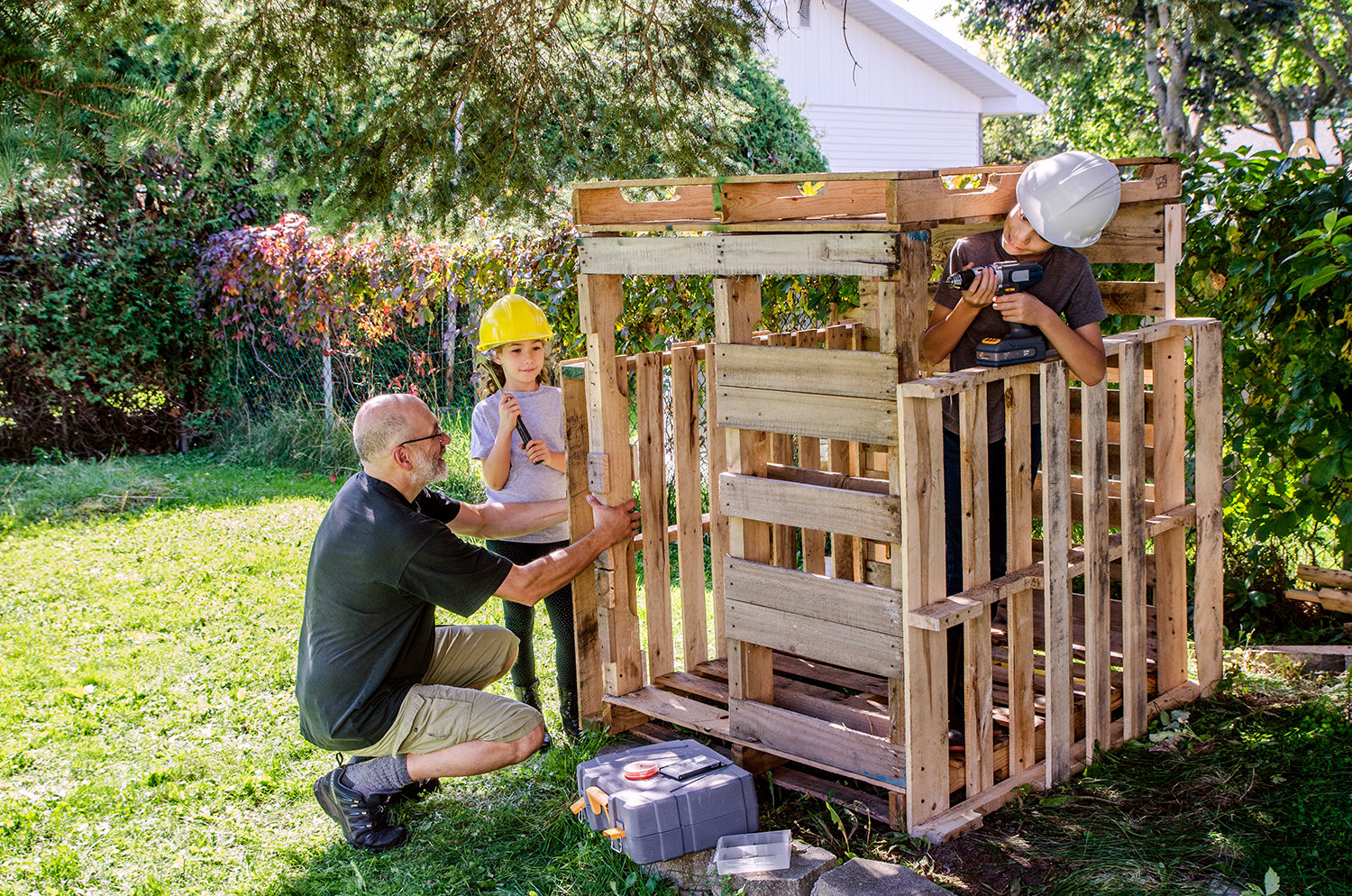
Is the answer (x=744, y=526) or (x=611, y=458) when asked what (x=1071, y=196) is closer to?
(x=744, y=526)

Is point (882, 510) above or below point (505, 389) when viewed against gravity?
below

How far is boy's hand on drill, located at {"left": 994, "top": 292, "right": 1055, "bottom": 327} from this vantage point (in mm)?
3525

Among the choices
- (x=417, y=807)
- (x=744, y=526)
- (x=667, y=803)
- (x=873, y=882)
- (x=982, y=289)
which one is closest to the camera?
(x=873, y=882)

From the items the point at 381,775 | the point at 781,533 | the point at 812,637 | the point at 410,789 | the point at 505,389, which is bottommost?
the point at 410,789

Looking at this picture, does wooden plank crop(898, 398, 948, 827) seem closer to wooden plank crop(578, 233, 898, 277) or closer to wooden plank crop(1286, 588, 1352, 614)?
wooden plank crop(578, 233, 898, 277)

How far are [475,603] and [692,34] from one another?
312 centimetres

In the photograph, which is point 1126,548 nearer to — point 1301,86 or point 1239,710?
point 1239,710

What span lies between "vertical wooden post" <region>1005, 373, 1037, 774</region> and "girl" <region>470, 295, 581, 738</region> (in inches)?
68.6

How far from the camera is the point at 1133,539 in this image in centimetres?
399

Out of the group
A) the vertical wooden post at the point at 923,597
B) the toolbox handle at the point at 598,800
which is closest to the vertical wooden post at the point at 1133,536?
the vertical wooden post at the point at 923,597

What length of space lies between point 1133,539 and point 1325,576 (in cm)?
174

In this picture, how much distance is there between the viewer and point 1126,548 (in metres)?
3.98

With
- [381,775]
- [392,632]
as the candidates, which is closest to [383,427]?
[392,632]

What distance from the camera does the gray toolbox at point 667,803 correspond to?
3.35m
